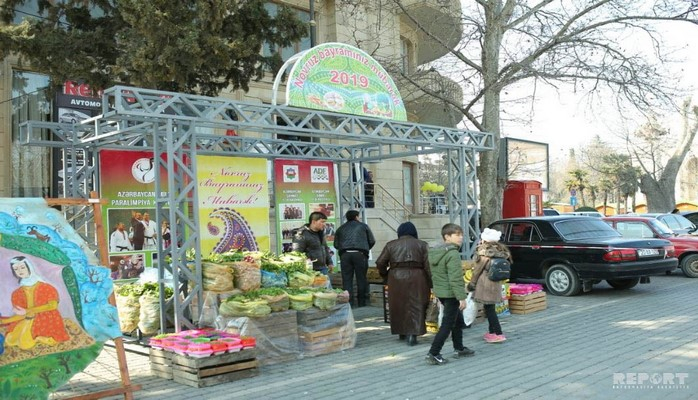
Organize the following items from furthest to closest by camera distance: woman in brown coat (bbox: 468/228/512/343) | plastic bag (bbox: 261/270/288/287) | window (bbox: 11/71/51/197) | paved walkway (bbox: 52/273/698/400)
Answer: window (bbox: 11/71/51/197) < plastic bag (bbox: 261/270/288/287) < woman in brown coat (bbox: 468/228/512/343) < paved walkway (bbox: 52/273/698/400)

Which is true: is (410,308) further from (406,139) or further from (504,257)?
(406,139)

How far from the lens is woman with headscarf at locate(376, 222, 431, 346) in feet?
26.2

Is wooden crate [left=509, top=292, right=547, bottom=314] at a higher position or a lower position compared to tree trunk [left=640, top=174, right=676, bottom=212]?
lower

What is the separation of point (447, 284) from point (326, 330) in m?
1.82

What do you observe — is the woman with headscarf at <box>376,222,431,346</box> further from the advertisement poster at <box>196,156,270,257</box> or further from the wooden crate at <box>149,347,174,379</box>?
the advertisement poster at <box>196,156,270,257</box>

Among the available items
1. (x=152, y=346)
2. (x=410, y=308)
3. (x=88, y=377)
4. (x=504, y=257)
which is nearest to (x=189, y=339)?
(x=152, y=346)

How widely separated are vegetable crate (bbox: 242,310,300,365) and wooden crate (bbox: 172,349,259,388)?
1.82ft

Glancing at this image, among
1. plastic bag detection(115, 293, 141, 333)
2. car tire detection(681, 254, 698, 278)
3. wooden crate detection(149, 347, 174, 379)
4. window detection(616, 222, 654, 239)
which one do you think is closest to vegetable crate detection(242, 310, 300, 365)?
wooden crate detection(149, 347, 174, 379)

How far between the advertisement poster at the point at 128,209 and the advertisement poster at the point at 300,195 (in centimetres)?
297

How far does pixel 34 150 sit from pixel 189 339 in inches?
401

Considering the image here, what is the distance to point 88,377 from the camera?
272 inches

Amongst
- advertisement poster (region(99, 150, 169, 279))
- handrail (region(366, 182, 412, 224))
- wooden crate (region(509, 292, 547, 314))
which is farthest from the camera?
handrail (region(366, 182, 412, 224))

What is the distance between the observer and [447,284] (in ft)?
23.0

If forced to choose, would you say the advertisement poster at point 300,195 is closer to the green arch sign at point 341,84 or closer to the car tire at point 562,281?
the green arch sign at point 341,84
